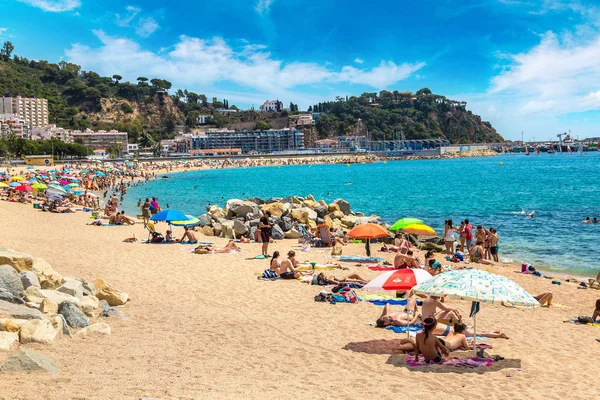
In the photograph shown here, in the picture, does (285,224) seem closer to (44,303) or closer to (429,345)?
(44,303)

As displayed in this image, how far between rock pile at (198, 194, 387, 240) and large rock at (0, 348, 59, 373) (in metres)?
13.2

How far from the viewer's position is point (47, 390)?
199 inches

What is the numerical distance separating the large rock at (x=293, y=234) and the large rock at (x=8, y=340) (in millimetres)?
13715

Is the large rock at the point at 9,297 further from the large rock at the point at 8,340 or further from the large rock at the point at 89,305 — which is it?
the large rock at the point at 8,340

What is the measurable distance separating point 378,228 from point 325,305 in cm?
548

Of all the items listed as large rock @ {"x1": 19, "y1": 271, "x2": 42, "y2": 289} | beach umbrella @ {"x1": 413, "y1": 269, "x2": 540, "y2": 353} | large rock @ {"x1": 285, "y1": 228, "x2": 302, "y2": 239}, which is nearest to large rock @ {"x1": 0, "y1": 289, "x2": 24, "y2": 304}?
large rock @ {"x1": 19, "y1": 271, "x2": 42, "y2": 289}

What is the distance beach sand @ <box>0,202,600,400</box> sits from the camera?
5656 millimetres

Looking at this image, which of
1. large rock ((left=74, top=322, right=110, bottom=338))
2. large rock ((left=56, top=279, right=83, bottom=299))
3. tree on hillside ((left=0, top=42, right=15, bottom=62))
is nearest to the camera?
large rock ((left=74, top=322, right=110, bottom=338))

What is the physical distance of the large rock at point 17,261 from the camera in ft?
28.6

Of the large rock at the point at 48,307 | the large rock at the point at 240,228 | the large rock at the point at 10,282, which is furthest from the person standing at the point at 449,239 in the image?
the large rock at the point at 10,282

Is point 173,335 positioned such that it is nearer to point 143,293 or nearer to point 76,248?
point 143,293

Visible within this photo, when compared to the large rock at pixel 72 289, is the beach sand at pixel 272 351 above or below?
below

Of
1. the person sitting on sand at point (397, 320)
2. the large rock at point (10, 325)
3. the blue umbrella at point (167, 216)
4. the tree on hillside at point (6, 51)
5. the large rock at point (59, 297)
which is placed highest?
the tree on hillside at point (6, 51)

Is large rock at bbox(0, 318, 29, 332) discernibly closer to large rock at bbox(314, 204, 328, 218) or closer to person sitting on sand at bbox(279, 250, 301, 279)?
person sitting on sand at bbox(279, 250, 301, 279)
